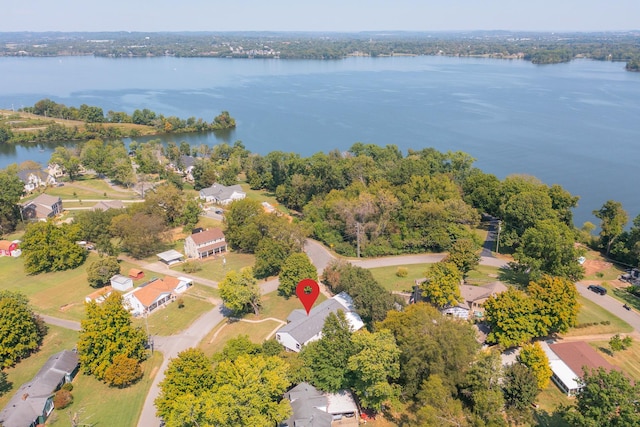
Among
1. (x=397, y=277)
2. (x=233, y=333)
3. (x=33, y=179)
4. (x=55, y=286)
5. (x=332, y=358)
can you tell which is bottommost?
(x=55, y=286)

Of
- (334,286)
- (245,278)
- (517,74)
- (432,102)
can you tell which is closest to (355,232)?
(334,286)

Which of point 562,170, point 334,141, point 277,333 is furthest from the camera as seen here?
point 334,141

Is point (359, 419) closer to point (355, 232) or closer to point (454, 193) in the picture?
point (355, 232)

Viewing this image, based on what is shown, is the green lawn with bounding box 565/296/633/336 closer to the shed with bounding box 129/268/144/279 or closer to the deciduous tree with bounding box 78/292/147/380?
the deciduous tree with bounding box 78/292/147/380

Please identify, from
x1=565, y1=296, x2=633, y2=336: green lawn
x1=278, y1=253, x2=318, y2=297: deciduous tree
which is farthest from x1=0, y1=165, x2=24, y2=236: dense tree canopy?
x1=565, y1=296, x2=633, y2=336: green lawn

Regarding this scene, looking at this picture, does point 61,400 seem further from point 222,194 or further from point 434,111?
point 434,111

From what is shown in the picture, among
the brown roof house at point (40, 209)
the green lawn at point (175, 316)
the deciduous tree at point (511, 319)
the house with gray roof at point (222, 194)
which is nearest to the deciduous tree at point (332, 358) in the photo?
the deciduous tree at point (511, 319)

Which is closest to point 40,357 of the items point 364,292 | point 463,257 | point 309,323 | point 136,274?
point 136,274
